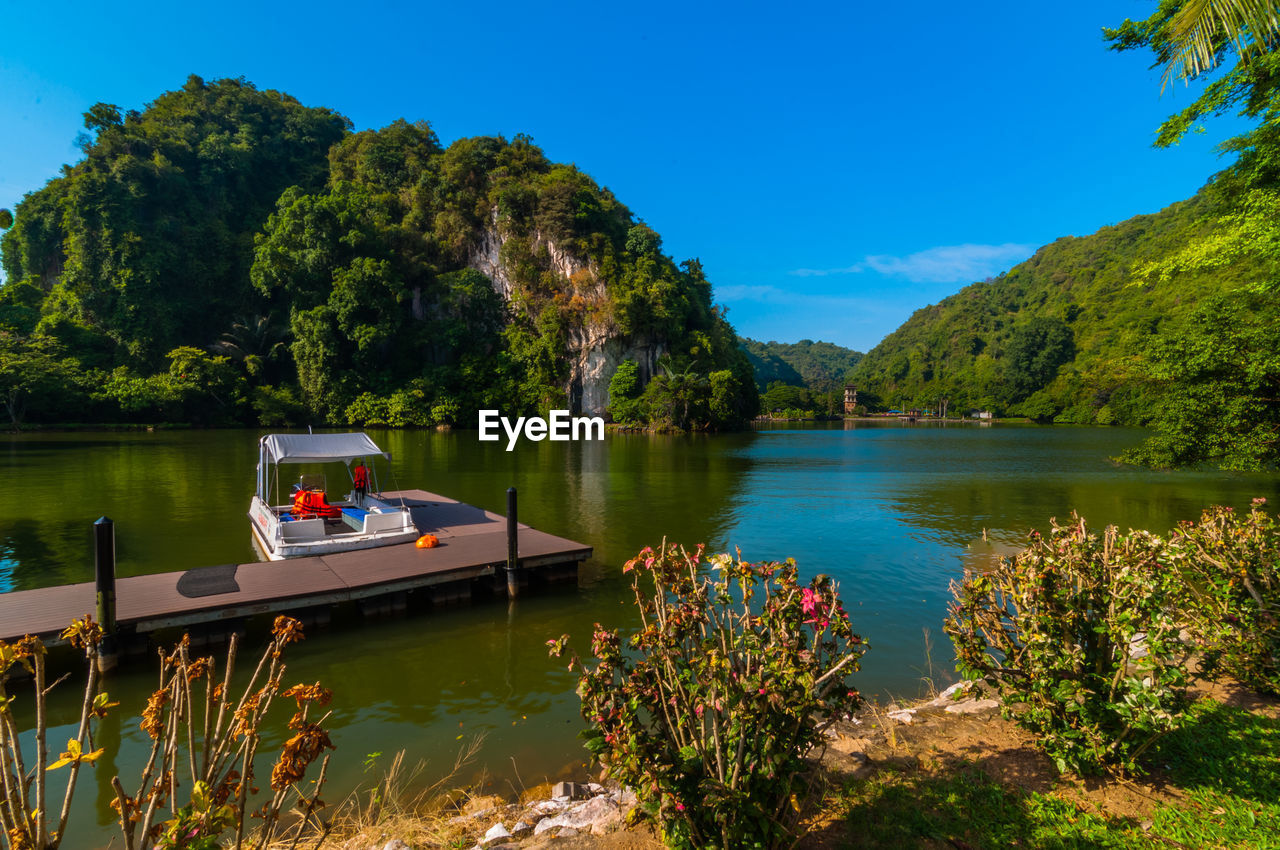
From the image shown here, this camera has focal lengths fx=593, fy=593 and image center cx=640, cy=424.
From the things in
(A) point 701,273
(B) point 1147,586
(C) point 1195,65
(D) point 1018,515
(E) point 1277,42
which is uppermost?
(A) point 701,273

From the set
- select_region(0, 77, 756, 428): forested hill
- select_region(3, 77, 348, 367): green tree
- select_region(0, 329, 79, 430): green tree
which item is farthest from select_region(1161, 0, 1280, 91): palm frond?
select_region(3, 77, 348, 367): green tree

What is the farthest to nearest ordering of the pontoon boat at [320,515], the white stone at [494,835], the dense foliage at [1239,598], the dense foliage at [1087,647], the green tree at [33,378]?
1. the green tree at [33,378]
2. the pontoon boat at [320,515]
3. the dense foliage at [1239,598]
4. the white stone at [494,835]
5. the dense foliage at [1087,647]

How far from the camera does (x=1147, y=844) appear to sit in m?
3.31

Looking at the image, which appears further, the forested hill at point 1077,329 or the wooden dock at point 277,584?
the forested hill at point 1077,329

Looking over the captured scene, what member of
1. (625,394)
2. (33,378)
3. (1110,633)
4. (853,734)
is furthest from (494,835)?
(33,378)

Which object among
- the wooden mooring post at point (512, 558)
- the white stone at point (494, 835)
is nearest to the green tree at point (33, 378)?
the wooden mooring post at point (512, 558)

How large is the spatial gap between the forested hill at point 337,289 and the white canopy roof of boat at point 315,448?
4056 cm

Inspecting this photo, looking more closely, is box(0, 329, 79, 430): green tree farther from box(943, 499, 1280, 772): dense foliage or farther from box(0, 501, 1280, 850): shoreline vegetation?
box(943, 499, 1280, 772): dense foliage

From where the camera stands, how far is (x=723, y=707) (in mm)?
3076

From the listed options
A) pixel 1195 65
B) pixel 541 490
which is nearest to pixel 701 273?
pixel 541 490

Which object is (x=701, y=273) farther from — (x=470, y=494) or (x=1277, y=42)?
(x=1277, y=42)

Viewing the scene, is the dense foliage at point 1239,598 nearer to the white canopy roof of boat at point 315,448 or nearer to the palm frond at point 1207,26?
the palm frond at point 1207,26

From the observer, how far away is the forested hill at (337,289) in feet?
165

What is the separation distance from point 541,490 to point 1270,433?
20694 mm
